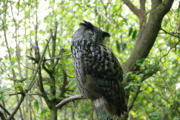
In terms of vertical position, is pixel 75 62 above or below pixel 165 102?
above

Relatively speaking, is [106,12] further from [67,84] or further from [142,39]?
[67,84]

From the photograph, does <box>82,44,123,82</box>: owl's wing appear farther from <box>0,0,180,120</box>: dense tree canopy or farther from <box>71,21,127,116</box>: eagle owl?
<box>0,0,180,120</box>: dense tree canopy

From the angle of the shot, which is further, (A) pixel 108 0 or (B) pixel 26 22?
(A) pixel 108 0

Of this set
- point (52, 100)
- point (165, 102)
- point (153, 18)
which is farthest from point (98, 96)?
point (165, 102)

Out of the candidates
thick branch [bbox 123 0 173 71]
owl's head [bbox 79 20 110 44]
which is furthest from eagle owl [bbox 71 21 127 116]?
thick branch [bbox 123 0 173 71]

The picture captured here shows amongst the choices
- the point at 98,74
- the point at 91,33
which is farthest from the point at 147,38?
the point at 98,74

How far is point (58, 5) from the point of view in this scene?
3.40m

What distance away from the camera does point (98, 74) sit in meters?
1.83

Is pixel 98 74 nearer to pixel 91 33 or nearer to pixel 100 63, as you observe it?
pixel 100 63

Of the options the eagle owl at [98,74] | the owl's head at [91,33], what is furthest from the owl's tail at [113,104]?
the owl's head at [91,33]

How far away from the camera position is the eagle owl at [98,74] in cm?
182

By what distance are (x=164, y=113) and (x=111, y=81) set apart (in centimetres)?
132

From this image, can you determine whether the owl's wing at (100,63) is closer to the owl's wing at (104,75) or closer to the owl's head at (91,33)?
the owl's wing at (104,75)

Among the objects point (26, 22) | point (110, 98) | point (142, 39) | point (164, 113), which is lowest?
point (164, 113)
